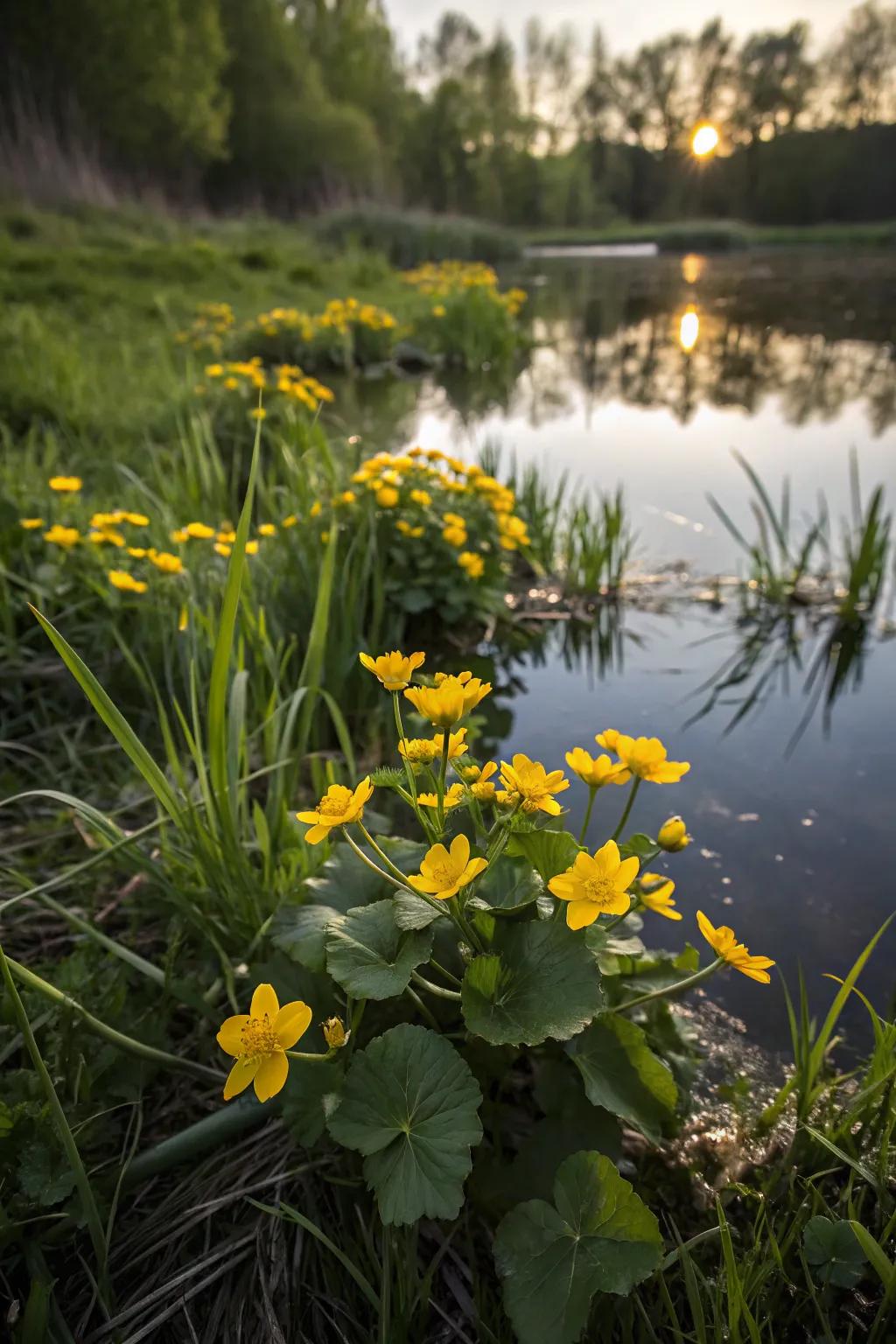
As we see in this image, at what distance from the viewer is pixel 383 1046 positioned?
2.34ft

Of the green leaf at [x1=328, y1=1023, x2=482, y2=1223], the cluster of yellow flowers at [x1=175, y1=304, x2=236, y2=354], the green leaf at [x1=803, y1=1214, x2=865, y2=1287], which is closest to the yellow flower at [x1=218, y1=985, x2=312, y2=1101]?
the green leaf at [x1=328, y1=1023, x2=482, y2=1223]

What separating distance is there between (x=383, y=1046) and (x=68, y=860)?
0.97 meters

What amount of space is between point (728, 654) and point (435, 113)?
41.5 metres

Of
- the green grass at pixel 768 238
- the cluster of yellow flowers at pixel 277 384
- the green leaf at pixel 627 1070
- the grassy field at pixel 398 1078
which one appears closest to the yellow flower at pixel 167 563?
the grassy field at pixel 398 1078

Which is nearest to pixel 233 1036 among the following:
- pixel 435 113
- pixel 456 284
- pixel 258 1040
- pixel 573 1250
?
pixel 258 1040

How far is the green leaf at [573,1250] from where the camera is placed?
65cm

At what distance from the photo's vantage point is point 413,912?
0.73 meters

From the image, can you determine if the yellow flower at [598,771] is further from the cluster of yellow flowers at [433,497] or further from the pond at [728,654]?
the cluster of yellow flowers at [433,497]

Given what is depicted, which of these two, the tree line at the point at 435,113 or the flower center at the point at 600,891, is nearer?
the flower center at the point at 600,891

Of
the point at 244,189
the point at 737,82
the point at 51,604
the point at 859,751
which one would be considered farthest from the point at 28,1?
the point at 737,82

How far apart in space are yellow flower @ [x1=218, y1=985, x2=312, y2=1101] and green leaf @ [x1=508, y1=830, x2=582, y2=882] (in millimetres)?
267

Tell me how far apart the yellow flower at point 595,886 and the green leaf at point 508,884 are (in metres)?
0.12

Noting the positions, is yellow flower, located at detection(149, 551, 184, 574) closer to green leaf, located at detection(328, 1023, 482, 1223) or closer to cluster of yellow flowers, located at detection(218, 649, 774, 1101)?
cluster of yellow flowers, located at detection(218, 649, 774, 1101)

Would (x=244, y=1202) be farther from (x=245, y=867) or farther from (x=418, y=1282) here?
(x=245, y=867)
